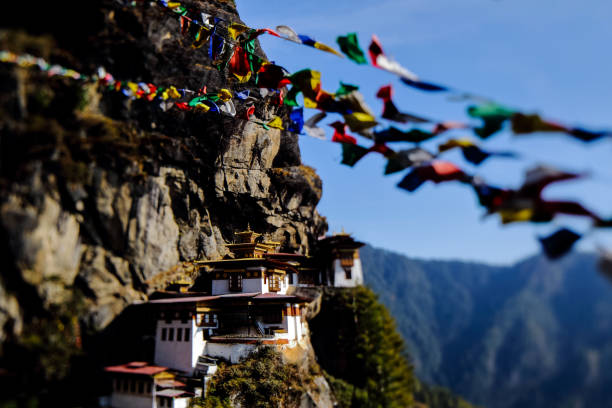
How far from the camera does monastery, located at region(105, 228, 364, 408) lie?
48.7ft

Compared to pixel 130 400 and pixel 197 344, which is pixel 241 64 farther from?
pixel 130 400

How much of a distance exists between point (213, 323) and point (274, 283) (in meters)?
5.84

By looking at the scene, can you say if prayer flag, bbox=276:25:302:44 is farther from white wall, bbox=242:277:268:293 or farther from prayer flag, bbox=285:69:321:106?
white wall, bbox=242:277:268:293

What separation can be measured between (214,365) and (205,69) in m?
15.5

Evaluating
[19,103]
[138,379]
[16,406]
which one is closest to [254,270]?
[138,379]

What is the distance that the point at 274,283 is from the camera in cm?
2402

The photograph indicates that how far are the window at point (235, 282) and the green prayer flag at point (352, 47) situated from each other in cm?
1600

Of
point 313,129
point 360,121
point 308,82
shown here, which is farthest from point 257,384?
point 308,82

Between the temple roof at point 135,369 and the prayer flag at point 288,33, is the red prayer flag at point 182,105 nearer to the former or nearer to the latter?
the prayer flag at point 288,33

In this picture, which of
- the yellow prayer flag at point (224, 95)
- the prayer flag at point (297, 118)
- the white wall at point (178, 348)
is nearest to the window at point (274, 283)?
the white wall at point (178, 348)

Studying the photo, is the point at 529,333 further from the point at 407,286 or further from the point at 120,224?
the point at 120,224

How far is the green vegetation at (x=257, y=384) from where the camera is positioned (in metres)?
16.6

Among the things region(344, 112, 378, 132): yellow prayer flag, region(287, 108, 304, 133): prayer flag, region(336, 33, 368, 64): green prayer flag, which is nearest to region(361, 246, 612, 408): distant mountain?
region(344, 112, 378, 132): yellow prayer flag

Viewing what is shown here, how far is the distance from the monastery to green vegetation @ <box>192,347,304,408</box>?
454 mm
